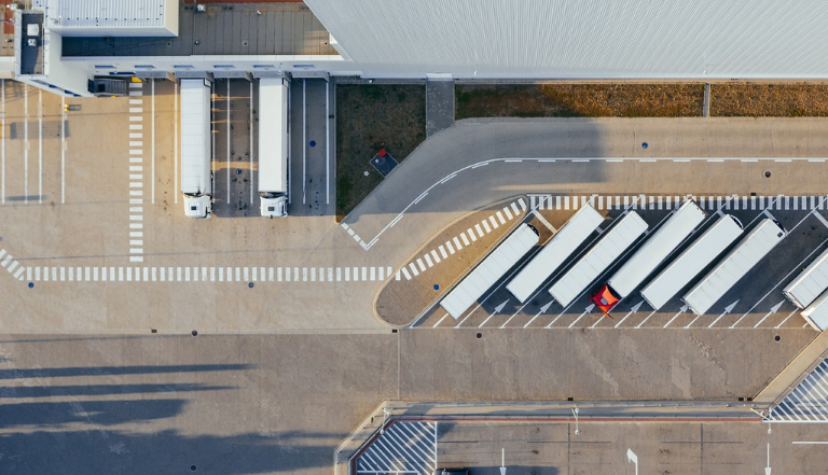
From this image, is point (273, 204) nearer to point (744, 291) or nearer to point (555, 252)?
point (555, 252)

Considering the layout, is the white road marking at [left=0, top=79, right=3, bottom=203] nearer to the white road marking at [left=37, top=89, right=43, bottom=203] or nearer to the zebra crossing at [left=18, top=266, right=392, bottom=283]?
the white road marking at [left=37, top=89, right=43, bottom=203]

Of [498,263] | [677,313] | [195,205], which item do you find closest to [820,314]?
[677,313]

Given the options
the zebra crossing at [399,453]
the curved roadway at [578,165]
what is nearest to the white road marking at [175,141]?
the curved roadway at [578,165]

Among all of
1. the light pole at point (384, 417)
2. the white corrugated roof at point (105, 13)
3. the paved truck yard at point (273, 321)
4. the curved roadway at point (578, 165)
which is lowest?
the light pole at point (384, 417)

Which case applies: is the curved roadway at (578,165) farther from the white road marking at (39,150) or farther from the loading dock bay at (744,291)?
the white road marking at (39,150)

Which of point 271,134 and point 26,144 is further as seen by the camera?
point 26,144

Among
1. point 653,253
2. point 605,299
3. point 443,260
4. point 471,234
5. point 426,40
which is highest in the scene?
point 426,40

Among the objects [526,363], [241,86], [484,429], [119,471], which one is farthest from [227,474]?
[241,86]
